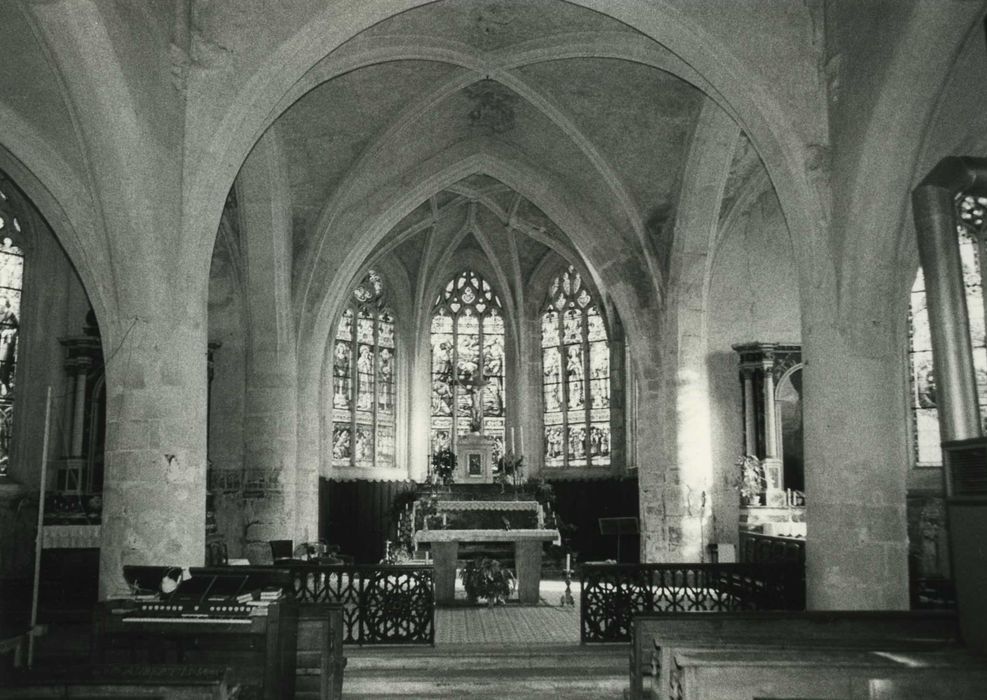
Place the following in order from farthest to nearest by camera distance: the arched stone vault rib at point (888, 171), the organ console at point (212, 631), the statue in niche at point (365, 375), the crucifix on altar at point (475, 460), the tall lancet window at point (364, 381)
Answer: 1. the statue in niche at point (365, 375)
2. the tall lancet window at point (364, 381)
3. the crucifix on altar at point (475, 460)
4. the arched stone vault rib at point (888, 171)
5. the organ console at point (212, 631)

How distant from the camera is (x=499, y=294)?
24.3 meters

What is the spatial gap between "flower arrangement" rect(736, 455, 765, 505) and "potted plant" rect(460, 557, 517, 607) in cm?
461

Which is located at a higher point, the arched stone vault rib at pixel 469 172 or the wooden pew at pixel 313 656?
the arched stone vault rib at pixel 469 172

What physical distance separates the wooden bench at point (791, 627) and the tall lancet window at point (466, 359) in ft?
53.2

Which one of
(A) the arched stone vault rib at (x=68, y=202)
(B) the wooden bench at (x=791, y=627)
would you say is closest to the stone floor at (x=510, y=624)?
(B) the wooden bench at (x=791, y=627)

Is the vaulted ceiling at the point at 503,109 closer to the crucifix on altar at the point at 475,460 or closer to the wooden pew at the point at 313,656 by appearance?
the crucifix on altar at the point at 475,460

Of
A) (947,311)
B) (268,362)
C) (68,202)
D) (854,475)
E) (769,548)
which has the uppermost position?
(68,202)

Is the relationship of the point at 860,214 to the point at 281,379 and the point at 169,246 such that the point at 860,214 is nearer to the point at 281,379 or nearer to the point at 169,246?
the point at 169,246

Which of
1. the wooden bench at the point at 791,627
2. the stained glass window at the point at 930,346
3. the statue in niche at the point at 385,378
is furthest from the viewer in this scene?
the statue in niche at the point at 385,378

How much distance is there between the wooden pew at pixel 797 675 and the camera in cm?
499

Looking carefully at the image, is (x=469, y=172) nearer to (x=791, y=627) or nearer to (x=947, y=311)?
(x=947, y=311)

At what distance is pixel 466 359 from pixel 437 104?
9.30 metres

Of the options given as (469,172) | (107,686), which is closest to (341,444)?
(469,172)

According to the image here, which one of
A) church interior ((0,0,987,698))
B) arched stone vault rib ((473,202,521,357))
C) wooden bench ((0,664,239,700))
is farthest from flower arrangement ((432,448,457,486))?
wooden bench ((0,664,239,700))
